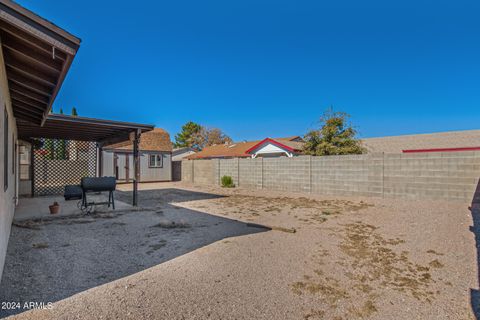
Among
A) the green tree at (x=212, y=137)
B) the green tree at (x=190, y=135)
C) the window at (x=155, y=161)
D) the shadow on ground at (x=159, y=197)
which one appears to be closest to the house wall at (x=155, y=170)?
the window at (x=155, y=161)

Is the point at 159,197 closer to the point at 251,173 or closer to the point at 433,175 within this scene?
the point at 251,173

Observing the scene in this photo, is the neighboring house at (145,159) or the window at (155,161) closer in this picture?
the neighboring house at (145,159)

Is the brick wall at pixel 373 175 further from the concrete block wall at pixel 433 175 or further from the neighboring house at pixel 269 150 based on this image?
the neighboring house at pixel 269 150

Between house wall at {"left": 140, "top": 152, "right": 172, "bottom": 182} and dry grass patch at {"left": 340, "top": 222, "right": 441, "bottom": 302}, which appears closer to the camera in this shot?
dry grass patch at {"left": 340, "top": 222, "right": 441, "bottom": 302}

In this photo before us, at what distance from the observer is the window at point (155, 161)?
19.4 m

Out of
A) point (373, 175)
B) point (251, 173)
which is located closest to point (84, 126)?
point (251, 173)

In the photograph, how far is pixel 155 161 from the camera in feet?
64.5

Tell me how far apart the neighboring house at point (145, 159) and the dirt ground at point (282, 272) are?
41.6 feet

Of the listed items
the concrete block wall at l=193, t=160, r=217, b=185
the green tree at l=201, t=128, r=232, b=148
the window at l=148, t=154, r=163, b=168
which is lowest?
the concrete block wall at l=193, t=160, r=217, b=185

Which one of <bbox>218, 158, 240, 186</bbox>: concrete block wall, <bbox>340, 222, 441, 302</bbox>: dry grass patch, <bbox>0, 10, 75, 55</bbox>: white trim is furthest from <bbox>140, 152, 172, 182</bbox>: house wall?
<bbox>0, 10, 75, 55</bbox>: white trim

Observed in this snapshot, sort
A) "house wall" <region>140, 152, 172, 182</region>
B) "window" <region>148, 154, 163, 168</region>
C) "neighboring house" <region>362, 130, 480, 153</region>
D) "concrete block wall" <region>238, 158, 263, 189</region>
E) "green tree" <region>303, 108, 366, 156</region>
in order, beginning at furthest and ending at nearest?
"window" <region>148, 154, 163, 168</region>
"house wall" <region>140, 152, 172, 182</region>
"neighboring house" <region>362, 130, 480, 153</region>
"green tree" <region>303, 108, 366, 156</region>
"concrete block wall" <region>238, 158, 263, 189</region>

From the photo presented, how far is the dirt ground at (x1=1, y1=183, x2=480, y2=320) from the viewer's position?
7.77 feet

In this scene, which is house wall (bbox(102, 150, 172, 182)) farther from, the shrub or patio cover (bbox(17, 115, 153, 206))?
patio cover (bbox(17, 115, 153, 206))

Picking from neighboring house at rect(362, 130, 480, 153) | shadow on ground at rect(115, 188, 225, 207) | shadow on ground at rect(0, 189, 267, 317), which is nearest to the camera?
shadow on ground at rect(0, 189, 267, 317)
